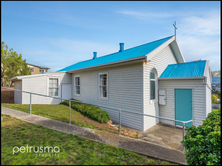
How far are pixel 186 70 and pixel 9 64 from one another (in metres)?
21.0

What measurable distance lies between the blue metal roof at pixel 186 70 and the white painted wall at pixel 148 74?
1.25 ft

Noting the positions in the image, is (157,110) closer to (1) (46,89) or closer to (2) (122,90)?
(2) (122,90)

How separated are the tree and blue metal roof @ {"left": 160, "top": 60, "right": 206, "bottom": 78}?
19.3 meters

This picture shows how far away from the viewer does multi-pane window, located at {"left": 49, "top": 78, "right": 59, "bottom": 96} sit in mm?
11539

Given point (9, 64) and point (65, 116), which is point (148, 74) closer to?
point (65, 116)

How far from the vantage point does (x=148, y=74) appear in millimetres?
7422

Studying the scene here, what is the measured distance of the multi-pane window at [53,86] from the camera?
11539 mm

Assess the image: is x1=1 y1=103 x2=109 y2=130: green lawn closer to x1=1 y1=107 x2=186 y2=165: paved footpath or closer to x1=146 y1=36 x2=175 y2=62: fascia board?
x1=1 y1=107 x2=186 y2=165: paved footpath

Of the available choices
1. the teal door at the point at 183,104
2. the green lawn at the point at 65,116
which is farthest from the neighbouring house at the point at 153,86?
the green lawn at the point at 65,116

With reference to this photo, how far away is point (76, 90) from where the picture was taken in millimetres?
11992

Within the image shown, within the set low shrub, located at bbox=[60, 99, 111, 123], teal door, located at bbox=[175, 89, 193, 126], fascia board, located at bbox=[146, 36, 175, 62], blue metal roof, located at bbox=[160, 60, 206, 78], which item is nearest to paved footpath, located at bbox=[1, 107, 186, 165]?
low shrub, located at bbox=[60, 99, 111, 123]

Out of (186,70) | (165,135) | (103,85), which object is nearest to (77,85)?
(103,85)

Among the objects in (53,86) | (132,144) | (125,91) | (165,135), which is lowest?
(165,135)

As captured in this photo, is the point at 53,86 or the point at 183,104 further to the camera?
the point at 53,86
